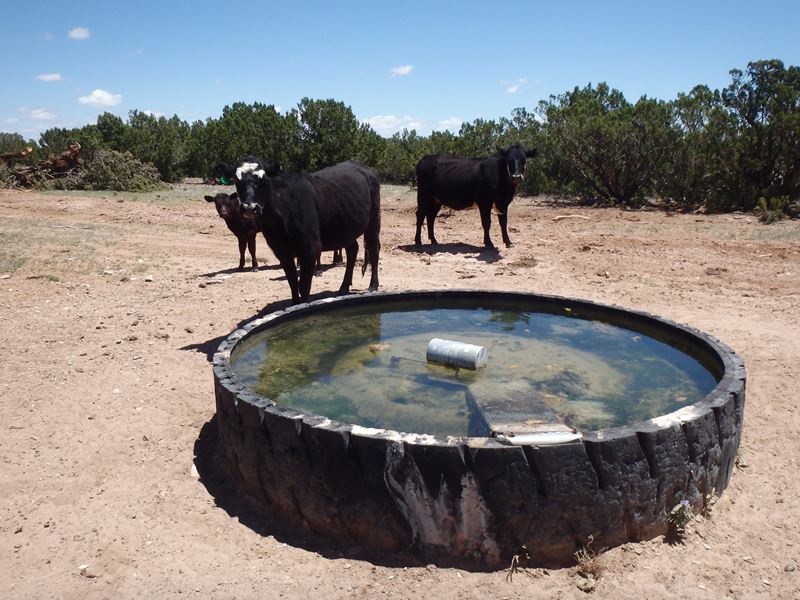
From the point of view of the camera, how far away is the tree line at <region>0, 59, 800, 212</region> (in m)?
15.9

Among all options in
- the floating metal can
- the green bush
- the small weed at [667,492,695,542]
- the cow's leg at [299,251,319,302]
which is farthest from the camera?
the green bush

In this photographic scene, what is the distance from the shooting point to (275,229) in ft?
22.2

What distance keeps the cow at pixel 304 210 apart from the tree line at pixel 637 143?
11104 millimetres

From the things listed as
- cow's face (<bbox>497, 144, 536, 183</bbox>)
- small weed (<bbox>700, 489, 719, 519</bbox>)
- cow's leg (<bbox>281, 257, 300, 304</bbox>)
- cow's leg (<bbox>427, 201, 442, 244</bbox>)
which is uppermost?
cow's face (<bbox>497, 144, 536, 183</bbox>)

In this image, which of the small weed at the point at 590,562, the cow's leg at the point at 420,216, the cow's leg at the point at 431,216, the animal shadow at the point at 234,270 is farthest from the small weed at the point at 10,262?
the small weed at the point at 590,562

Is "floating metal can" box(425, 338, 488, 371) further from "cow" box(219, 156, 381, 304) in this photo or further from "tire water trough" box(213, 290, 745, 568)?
"cow" box(219, 156, 381, 304)

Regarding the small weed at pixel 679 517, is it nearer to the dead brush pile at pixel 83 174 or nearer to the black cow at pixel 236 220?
the black cow at pixel 236 220

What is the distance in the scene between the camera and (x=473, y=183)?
496 inches

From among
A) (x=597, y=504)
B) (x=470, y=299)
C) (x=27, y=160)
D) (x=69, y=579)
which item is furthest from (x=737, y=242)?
(x=27, y=160)

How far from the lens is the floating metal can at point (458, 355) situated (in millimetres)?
4961

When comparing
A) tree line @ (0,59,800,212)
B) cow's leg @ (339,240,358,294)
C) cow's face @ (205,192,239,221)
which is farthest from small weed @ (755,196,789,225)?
cow's face @ (205,192,239,221)

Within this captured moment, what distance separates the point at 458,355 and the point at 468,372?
0.16 meters

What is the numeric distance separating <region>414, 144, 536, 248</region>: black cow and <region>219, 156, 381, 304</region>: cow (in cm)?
422

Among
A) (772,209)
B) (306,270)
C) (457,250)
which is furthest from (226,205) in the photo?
(772,209)
